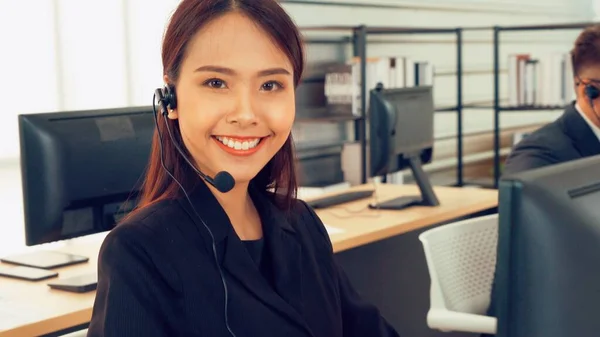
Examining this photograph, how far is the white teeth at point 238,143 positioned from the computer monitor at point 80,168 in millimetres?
859

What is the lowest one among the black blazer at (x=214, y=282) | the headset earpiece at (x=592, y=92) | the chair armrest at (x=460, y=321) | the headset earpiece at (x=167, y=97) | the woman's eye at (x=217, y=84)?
the chair armrest at (x=460, y=321)

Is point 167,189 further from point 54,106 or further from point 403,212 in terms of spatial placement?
point 54,106

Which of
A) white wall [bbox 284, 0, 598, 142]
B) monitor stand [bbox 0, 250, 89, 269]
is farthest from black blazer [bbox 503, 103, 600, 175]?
white wall [bbox 284, 0, 598, 142]

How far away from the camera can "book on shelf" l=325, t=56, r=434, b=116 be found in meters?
4.20

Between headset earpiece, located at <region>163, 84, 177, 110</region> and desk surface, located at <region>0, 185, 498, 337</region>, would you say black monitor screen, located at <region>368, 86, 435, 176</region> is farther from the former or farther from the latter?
headset earpiece, located at <region>163, 84, 177, 110</region>

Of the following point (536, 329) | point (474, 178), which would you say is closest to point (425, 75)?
point (474, 178)

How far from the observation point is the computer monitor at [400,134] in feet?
10.4

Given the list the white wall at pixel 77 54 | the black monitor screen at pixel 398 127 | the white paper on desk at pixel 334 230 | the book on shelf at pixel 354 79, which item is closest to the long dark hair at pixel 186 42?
the white paper on desk at pixel 334 230

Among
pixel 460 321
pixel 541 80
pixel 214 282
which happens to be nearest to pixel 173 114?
pixel 214 282

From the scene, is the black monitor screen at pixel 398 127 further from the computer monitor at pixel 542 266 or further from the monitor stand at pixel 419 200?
the computer monitor at pixel 542 266

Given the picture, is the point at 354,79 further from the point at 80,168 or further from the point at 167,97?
the point at 167,97

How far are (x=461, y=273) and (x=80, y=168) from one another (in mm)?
1080

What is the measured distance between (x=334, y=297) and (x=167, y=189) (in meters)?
0.35

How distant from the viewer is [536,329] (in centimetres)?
75
